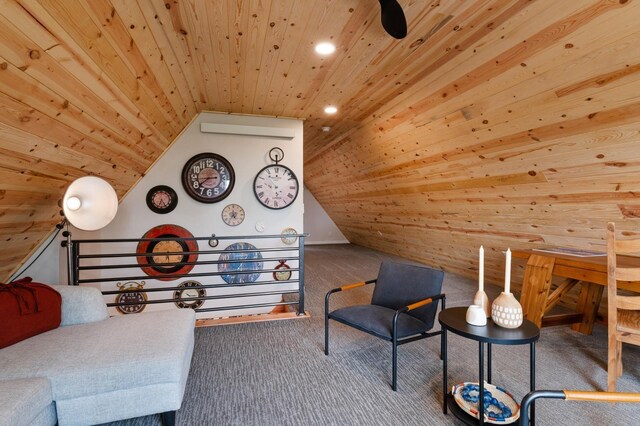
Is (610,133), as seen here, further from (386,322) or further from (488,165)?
(386,322)

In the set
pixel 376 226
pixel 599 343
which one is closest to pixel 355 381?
pixel 599 343

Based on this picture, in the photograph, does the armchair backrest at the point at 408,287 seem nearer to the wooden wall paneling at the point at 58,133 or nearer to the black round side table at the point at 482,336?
the black round side table at the point at 482,336

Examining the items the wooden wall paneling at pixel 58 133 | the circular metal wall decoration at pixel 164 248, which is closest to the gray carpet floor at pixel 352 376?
the circular metal wall decoration at pixel 164 248

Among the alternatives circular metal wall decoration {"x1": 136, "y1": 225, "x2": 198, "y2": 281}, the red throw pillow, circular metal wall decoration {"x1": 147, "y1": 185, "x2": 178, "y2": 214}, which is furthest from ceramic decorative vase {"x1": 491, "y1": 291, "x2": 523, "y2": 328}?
circular metal wall decoration {"x1": 147, "y1": 185, "x2": 178, "y2": 214}

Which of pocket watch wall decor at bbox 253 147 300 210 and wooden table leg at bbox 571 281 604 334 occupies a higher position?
pocket watch wall decor at bbox 253 147 300 210

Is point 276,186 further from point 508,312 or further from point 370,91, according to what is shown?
point 508,312

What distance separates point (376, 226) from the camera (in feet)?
23.3

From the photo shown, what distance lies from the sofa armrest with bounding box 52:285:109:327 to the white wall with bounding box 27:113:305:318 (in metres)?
1.67

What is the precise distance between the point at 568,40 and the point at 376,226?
5392 millimetres

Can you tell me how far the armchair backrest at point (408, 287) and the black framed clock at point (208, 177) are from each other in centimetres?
223

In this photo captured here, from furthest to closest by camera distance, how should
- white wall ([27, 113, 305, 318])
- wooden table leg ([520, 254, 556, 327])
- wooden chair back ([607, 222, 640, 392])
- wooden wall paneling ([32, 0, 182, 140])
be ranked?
white wall ([27, 113, 305, 318]) < wooden table leg ([520, 254, 556, 327]) < wooden chair back ([607, 222, 640, 392]) < wooden wall paneling ([32, 0, 182, 140])

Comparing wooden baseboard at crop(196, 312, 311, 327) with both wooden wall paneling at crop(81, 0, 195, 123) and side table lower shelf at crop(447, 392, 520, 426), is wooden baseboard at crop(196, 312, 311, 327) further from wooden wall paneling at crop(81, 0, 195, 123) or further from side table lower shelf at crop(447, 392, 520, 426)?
wooden wall paneling at crop(81, 0, 195, 123)

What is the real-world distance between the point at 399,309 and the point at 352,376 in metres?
0.58

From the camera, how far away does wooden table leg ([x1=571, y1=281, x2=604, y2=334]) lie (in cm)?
295
